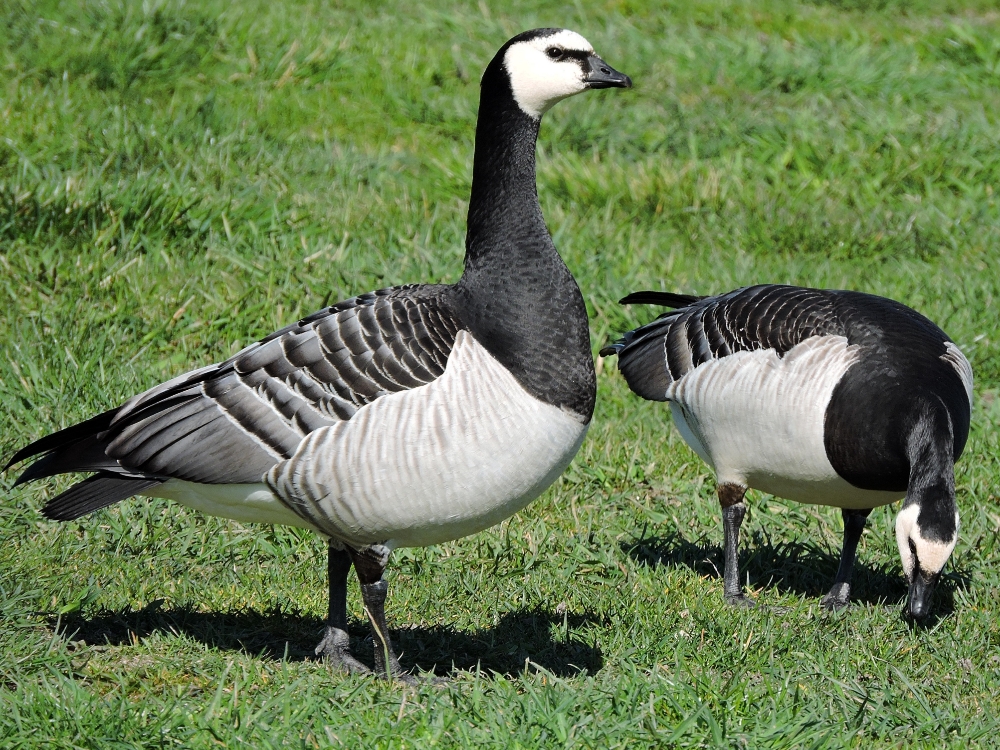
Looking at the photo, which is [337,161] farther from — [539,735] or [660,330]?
[539,735]

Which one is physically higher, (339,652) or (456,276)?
(456,276)

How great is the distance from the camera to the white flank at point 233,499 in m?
4.27

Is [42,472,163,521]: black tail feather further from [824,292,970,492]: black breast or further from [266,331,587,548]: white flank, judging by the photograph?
[824,292,970,492]: black breast

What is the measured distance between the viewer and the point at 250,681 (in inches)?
164

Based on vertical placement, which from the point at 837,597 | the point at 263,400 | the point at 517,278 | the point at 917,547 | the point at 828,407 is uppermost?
the point at 517,278

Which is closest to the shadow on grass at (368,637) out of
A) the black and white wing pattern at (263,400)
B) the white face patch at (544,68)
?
the black and white wing pattern at (263,400)

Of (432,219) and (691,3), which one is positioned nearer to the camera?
(432,219)

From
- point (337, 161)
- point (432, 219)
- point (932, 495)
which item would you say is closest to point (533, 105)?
point (932, 495)

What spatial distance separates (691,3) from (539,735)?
31.1 ft

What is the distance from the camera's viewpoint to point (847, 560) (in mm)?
5332

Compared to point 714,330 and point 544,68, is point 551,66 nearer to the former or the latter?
point 544,68

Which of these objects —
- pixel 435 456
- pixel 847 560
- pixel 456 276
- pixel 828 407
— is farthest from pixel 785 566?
pixel 456 276

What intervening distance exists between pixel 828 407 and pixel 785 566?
3.94 ft

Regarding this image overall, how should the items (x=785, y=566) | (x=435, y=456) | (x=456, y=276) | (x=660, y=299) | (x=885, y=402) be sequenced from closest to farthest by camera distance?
(x=435, y=456), (x=885, y=402), (x=785, y=566), (x=660, y=299), (x=456, y=276)
